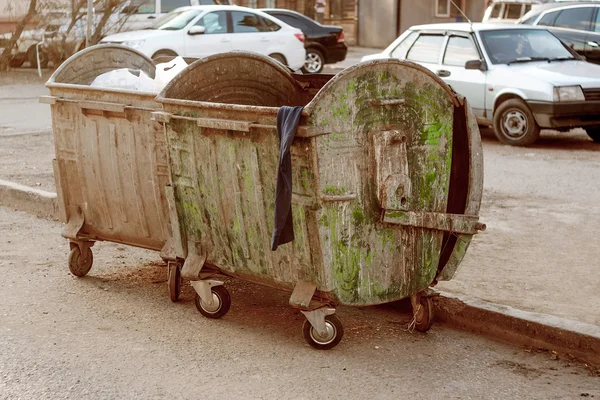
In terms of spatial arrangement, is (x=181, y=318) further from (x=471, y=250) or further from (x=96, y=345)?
(x=471, y=250)

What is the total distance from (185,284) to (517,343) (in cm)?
220

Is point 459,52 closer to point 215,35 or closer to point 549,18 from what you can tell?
point 549,18

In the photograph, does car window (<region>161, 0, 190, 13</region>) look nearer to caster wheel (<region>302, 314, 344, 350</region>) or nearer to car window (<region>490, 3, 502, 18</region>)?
car window (<region>490, 3, 502, 18</region>)

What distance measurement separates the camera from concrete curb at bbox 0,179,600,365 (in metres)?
5.41

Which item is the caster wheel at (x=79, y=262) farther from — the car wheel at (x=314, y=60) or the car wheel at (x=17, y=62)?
the car wheel at (x=17, y=62)

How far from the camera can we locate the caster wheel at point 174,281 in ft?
20.6

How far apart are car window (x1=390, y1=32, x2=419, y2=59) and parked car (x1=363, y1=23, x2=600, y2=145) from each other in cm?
1

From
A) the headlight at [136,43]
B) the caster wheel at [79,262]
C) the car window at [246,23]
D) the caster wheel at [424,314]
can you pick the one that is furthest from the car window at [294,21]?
the caster wheel at [424,314]

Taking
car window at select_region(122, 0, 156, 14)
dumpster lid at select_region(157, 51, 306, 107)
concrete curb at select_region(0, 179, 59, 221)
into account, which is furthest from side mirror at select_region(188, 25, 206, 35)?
dumpster lid at select_region(157, 51, 306, 107)

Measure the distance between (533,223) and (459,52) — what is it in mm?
5769

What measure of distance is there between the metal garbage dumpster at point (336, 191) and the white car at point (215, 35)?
13868mm

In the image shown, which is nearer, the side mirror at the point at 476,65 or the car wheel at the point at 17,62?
the side mirror at the point at 476,65

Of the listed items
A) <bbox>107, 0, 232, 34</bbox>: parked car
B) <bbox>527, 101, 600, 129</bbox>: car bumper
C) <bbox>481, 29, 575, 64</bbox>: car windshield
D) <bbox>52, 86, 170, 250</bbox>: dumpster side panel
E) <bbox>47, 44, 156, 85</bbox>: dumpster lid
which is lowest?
<bbox>107, 0, 232, 34</bbox>: parked car

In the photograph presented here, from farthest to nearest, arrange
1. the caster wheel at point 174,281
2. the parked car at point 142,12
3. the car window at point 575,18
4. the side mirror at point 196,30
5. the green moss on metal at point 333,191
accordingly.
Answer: the parked car at point 142,12, the side mirror at point 196,30, the car window at point 575,18, the caster wheel at point 174,281, the green moss on metal at point 333,191
